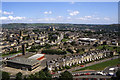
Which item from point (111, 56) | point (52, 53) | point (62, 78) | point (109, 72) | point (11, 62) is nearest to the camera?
point (62, 78)

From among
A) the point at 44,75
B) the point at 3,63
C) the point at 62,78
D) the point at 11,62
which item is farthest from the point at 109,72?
the point at 3,63

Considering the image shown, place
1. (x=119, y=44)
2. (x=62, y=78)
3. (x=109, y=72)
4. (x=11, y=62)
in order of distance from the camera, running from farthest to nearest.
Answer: (x=119, y=44) → (x=11, y=62) → (x=109, y=72) → (x=62, y=78)

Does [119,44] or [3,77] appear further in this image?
[119,44]

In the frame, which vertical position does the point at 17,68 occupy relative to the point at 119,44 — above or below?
below

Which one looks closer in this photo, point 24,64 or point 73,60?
point 24,64

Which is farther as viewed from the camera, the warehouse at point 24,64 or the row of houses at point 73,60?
the row of houses at point 73,60

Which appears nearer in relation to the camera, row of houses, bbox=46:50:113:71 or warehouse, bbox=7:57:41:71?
warehouse, bbox=7:57:41:71

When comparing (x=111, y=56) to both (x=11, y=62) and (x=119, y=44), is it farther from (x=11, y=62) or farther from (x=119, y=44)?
(x=11, y=62)

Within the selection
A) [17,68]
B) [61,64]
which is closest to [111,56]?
[61,64]

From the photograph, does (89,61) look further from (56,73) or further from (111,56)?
(56,73)
